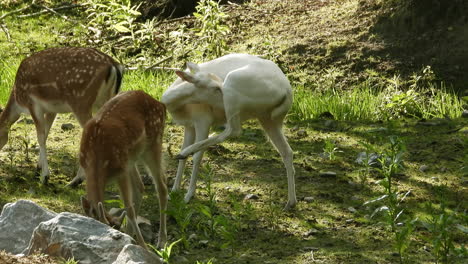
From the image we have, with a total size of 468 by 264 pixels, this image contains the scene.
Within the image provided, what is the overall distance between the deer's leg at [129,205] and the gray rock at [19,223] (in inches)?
20.7

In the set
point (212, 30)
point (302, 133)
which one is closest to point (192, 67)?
point (302, 133)

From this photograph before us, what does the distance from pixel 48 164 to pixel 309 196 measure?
2.48 m

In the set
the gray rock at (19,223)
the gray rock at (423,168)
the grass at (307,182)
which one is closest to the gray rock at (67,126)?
the grass at (307,182)

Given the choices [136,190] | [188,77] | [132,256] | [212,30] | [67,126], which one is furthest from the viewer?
[212,30]

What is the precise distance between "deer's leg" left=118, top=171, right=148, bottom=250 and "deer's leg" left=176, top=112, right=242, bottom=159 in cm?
90

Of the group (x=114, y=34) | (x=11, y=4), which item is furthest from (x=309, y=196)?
(x=11, y=4)

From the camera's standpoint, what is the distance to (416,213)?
23.0 ft

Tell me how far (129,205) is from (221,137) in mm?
1270

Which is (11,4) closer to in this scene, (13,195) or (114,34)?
(114,34)

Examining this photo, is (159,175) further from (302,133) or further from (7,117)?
Result: (302,133)

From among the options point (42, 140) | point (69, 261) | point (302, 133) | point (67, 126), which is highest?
point (69, 261)

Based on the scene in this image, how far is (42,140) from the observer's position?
25.9ft

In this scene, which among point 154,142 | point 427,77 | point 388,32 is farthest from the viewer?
point 388,32

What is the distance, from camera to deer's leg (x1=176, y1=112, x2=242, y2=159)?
7.15 metres
